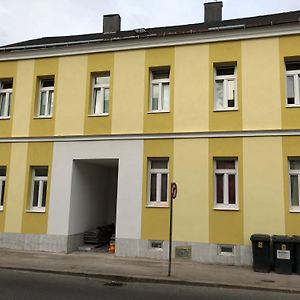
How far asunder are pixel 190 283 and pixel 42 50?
35.2 feet

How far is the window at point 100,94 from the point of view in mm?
15266

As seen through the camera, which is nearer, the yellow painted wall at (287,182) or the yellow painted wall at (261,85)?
the yellow painted wall at (287,182)

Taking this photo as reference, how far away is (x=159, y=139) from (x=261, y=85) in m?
3.92

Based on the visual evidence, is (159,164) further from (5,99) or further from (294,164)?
(5,99)

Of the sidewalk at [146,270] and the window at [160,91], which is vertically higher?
the window at [160,91]

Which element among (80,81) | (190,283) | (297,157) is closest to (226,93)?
(297,157)

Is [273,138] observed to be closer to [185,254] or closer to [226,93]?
[226,93]

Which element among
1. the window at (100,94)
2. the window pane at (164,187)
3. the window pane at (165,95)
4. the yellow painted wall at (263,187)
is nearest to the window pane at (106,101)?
the window at (100,94)

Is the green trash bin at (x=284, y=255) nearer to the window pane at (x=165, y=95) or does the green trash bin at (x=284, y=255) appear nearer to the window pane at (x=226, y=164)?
the window pane at (x=226, y=164)

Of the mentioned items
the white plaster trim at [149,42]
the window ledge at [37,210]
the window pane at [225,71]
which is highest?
the white plaster trim at [149,42]

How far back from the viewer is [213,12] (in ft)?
67.4

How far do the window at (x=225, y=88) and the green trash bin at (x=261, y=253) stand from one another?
456 cm

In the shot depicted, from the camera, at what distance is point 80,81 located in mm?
15344

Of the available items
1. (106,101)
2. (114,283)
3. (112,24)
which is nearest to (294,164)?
(114,283)
